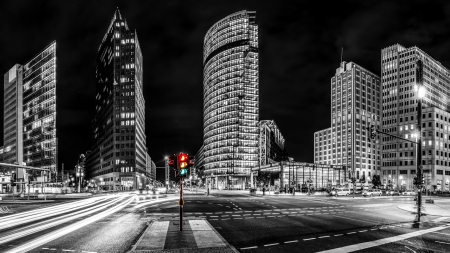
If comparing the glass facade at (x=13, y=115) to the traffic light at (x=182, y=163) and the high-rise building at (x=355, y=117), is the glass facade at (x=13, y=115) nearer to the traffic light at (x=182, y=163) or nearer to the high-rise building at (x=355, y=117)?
the high-rise building at (x=355, y=117)

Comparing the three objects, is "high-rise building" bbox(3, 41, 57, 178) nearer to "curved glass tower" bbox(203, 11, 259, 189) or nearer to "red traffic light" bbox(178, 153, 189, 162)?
"curved glass tower" bbox(203, 11, 259, 189)

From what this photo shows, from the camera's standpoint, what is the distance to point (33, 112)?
169625mm

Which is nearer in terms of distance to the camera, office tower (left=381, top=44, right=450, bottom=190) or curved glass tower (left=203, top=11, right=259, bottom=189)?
office tower (left=381, top=44, right=450, bottom=190)

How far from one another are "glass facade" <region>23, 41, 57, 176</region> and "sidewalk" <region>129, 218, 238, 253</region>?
155 meters

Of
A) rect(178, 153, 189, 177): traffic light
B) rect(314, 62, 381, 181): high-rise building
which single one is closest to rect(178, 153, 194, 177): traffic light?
rect(178, 153, 189, 177): traffic light

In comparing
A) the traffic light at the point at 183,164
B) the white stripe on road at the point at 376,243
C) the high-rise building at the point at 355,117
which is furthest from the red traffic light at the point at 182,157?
the high-rise building at the point at 355,117

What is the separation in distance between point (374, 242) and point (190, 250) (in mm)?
7567

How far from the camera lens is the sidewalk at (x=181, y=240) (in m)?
12.6

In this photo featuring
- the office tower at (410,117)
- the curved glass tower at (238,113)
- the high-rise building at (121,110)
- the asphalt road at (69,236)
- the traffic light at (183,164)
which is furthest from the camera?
the curved glass tower at (238,113)

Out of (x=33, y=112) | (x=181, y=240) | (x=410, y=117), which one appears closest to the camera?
(x=181, y=240)

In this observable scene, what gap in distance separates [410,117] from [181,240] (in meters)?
171

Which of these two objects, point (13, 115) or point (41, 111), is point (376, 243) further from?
point (13, 115)

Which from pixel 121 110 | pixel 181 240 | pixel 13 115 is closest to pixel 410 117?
pixel 121 110

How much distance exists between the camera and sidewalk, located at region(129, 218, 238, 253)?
12.6 metres
